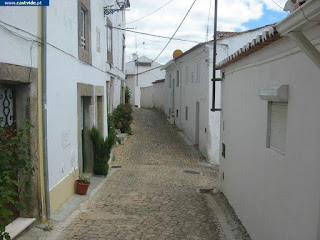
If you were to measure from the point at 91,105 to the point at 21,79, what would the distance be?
4988 mm

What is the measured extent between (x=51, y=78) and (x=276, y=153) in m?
4.15

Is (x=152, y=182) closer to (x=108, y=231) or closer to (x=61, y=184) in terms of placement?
(x=61, y=184)

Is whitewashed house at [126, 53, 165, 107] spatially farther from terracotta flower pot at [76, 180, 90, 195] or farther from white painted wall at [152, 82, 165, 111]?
terracotta flower pot at [76, 180, 90, 195]

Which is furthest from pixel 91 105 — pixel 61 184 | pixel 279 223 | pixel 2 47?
pixel 279 223

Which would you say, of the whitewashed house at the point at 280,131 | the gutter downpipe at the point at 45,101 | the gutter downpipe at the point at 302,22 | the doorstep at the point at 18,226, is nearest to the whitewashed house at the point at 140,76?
the whitewashed house at the point at 280,131

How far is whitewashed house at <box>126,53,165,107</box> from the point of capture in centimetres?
4047

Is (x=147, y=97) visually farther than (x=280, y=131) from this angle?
Yes

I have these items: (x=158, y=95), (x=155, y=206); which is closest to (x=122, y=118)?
(x=155, y=206)

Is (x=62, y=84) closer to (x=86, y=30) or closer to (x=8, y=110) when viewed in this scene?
(x=8, y=110)

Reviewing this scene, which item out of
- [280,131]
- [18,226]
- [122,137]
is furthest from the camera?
[122,137]

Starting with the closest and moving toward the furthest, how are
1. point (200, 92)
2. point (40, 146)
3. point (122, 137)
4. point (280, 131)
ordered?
point (280, 131)
point (40, 146)
point (200, 92)
point (122, 137)

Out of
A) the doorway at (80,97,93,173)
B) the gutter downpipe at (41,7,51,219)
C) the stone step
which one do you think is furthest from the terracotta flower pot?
the stone step

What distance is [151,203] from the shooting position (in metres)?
8.02

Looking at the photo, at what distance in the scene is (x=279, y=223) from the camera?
14.8 feet
